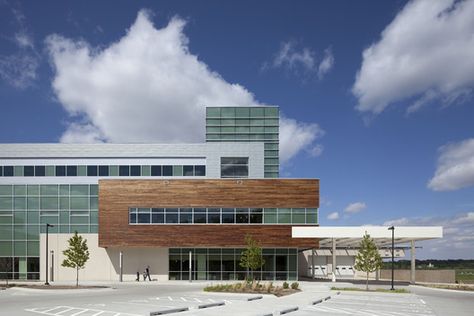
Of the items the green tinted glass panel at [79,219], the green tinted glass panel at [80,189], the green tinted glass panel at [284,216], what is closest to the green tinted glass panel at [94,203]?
the green tinted glass panel at [80,189]

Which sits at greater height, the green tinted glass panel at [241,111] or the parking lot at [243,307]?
the green tinted glass panel at [241,111]

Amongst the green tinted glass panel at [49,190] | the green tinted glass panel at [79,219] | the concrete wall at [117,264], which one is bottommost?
the concrete wall at [117,264]

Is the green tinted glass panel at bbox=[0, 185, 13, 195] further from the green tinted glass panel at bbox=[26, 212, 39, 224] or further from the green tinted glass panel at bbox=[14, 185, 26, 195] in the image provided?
the green tinted glass panel at bbox=[26, 212, 39, 224]

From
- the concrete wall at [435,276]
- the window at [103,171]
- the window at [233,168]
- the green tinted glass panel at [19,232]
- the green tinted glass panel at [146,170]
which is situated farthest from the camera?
the window at [233,168]

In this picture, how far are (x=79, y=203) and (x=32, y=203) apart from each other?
16.3 ft

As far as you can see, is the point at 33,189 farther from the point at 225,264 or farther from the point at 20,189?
the point at 225,264

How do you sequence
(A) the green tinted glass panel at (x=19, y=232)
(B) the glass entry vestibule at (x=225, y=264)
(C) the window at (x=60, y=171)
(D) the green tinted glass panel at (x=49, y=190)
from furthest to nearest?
(C) the window at (x=60, y=171) < (D) the green tinted glass panel at (x=49, y=190) < (A) the green tinted glass panel at (x=19, y=232) < (B) the glass entry vestibule at (x=225, y=264)

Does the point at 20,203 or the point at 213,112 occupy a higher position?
the point at 213,112

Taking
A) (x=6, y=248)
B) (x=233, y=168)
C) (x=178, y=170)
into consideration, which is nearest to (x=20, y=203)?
(x=6, y=248)

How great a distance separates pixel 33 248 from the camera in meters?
52.2

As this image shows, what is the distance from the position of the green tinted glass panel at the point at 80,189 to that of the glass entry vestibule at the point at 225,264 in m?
12.1

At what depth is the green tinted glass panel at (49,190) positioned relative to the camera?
53250 mm

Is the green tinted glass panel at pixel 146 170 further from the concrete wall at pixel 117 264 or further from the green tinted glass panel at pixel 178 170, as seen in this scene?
the concrete wall at pixel 117 264

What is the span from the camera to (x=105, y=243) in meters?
46.7
